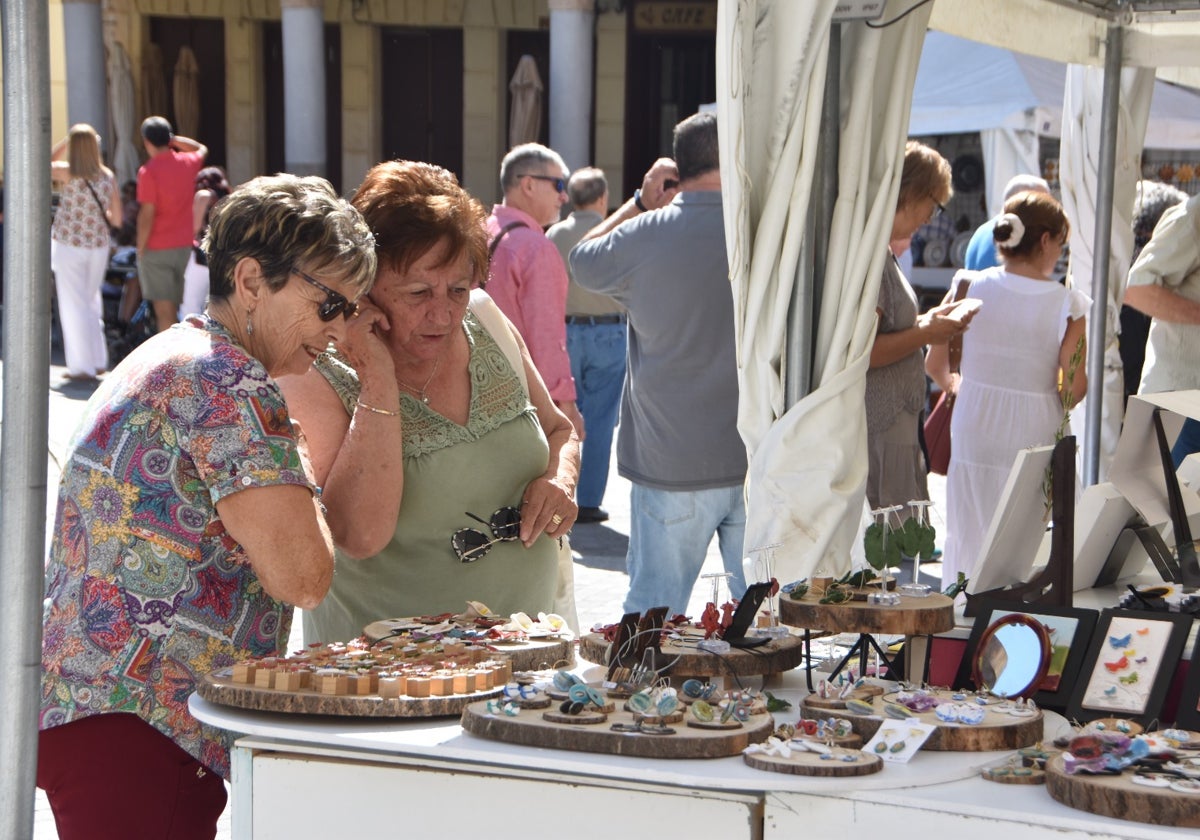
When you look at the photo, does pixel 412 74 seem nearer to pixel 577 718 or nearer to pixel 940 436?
pixel 940 436

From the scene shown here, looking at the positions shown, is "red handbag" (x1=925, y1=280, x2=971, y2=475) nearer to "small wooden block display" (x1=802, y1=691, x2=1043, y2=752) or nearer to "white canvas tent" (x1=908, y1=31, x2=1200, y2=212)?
"small wooden block display" (x1=802, y1=691, x2=1043, y2=752)

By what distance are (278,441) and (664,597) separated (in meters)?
2.32

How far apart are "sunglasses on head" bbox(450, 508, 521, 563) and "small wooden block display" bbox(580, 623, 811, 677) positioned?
0.47 metres

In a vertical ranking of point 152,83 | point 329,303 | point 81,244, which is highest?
point 152,83

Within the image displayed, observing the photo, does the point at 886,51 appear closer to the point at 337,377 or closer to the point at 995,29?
the point at 337,377

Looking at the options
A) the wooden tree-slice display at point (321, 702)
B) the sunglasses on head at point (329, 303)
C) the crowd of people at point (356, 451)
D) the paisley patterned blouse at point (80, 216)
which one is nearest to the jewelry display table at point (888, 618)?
the wooden tree-slice display at point (321, 702)

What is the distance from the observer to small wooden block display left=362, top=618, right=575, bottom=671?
86.4 inches

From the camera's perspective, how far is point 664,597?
166 inches

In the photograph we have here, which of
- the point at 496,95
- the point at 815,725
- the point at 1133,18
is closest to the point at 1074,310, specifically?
the point at 1133,18

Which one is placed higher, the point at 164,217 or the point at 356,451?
the point at 164,217

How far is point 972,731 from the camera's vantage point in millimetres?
1866

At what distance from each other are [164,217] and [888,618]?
9.41m

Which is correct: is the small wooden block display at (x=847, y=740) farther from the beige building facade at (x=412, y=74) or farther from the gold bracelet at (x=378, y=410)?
the beige building facade at (x=412, y=74)

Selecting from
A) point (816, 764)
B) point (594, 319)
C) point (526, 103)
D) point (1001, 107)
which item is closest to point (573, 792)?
point (816, 764)
